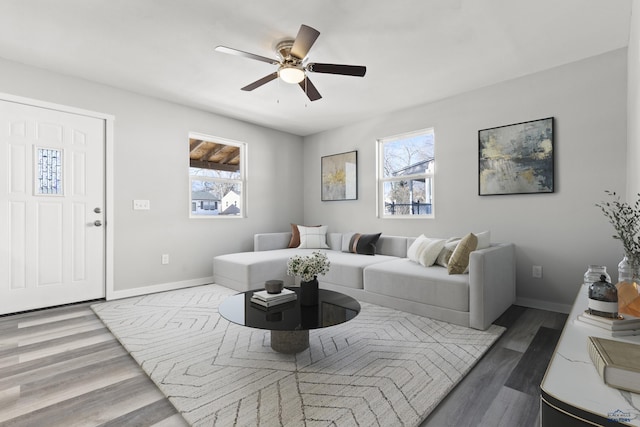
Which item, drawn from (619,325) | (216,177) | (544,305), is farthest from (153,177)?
(544,305)

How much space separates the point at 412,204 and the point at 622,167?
2.09 m

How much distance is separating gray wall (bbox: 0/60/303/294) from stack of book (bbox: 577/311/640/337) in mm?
4139

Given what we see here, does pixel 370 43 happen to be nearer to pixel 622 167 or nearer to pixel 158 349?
pixel 622 167

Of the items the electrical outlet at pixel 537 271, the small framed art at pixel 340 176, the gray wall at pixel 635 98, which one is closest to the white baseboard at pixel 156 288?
the small framed art at pixel 340 176

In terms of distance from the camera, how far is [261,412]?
1.54 m

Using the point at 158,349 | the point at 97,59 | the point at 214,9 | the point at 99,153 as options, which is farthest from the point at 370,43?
the point at 99,153

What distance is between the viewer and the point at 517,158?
3.29 metres

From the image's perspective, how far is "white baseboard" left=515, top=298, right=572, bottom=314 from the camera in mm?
3018

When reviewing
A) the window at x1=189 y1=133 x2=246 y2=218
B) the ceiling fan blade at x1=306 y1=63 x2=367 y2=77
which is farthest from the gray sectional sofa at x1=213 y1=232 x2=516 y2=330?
the ceiling fan blade at x1=306 y1=63 x2=367 y2=77

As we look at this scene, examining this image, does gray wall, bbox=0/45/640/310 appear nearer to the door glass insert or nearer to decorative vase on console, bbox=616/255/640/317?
the door glass insert

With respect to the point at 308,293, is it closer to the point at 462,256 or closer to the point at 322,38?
the point at 462,256

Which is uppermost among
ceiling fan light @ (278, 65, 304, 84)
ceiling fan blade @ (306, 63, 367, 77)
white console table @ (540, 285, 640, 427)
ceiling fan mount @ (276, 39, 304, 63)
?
ceiling fan mount @ (276, 39, 304, 63)

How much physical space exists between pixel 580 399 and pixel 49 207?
14.0ft

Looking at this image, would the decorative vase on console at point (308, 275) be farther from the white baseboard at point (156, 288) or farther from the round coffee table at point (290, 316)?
the white baseboard at point (156, 288)
